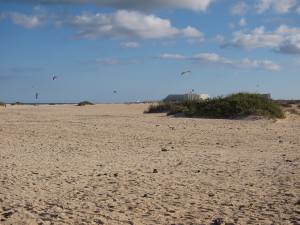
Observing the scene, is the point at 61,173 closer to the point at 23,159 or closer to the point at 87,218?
the point at 23,159

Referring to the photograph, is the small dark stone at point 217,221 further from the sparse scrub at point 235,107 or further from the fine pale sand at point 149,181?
the sparse scrub at point 235,107

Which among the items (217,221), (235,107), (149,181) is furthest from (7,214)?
(235,107)

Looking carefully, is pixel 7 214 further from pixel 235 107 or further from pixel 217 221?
pixel 235 107

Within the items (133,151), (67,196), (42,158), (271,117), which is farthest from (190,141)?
(271,117)

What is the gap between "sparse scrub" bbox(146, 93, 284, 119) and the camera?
2786 centimetres

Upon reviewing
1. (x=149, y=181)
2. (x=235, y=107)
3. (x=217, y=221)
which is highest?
(x=235, y=107)

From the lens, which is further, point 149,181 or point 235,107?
point 235,107

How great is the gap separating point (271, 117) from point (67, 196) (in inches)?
802

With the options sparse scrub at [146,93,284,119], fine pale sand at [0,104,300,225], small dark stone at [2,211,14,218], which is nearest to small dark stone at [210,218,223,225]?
fine pale sand at [0,104,300,225]

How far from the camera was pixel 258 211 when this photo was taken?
696 centimetres

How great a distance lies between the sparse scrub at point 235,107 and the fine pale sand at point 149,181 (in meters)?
11.4

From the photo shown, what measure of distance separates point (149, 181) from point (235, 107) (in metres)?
20.2

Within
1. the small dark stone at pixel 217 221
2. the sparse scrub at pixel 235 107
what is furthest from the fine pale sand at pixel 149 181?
the sparse scrub at pixel 235 107

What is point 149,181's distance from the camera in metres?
9.09
